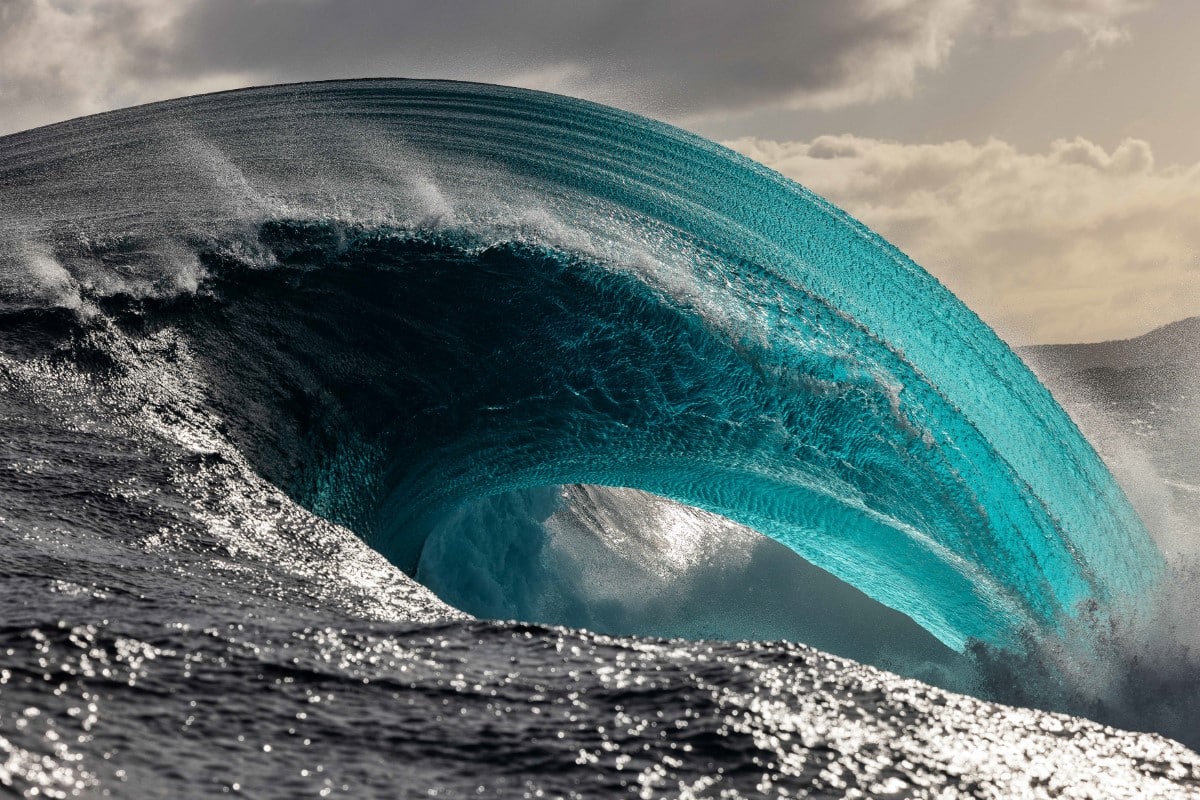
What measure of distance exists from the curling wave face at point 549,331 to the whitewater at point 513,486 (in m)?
0.03

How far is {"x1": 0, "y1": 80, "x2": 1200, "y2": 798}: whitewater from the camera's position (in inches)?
60.9

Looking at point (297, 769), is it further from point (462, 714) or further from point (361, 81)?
point (361, 81)

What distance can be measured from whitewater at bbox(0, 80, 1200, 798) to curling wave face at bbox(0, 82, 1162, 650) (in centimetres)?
3

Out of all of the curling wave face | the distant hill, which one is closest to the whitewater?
→ the curling wave face

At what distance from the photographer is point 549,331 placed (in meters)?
5.55

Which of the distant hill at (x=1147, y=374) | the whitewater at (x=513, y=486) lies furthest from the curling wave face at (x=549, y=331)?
the distant hill at (x=1147, y=374)

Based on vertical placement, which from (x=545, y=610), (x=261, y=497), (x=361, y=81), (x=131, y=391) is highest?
(x=361, y=81)

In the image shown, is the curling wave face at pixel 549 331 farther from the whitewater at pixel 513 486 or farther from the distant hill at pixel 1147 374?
the distant hill at pixel 1147 374

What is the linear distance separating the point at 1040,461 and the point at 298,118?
550 cm

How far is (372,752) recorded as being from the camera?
1.48 meters

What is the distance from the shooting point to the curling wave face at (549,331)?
491cm

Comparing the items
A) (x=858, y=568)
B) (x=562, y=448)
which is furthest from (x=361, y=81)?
(x=858, y=568)

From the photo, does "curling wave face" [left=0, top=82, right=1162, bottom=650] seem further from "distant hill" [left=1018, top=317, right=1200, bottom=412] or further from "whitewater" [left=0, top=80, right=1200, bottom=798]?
"distant hill" [left=1018, top=317, right=1200, bottom=412]

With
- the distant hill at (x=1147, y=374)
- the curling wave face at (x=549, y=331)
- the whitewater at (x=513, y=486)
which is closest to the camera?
the whitewater at (x=513, y=486)
